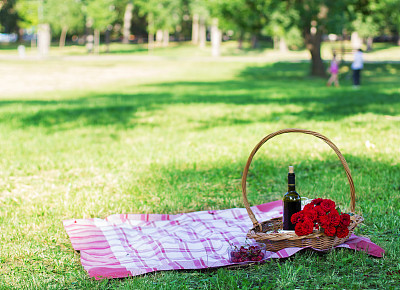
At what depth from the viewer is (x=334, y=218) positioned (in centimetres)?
404

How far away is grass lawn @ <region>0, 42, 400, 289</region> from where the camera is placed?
3945mm

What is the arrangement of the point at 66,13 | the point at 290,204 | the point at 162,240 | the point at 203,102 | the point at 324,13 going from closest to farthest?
the point at 290,204
the point at 162,240
the point at 203,102
the point at 324,13
the point at 66,13

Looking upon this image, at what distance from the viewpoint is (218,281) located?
3742mm

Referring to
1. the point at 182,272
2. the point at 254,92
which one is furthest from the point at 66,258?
the point at 254,92

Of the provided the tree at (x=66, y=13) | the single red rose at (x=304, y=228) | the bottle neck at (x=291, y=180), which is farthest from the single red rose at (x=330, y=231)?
the tree at (x=66, y=13)

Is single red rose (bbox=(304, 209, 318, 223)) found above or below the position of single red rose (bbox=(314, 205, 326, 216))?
below

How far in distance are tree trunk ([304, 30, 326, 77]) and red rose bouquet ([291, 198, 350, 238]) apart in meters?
22.7

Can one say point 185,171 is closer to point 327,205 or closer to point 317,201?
point 317,201

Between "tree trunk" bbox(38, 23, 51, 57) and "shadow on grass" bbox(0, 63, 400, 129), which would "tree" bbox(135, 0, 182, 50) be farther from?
"shadow on grass" bbox(0, 63, 400, 129)

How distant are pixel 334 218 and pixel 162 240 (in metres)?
1.51

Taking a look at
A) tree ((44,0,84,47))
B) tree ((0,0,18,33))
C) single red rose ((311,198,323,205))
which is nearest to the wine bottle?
single red rose ((311,198,323,205))

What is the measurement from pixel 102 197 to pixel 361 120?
6882 millimetres

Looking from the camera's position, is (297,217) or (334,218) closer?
(334,218)

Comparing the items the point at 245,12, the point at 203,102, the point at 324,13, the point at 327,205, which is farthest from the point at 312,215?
the point at 245,12
